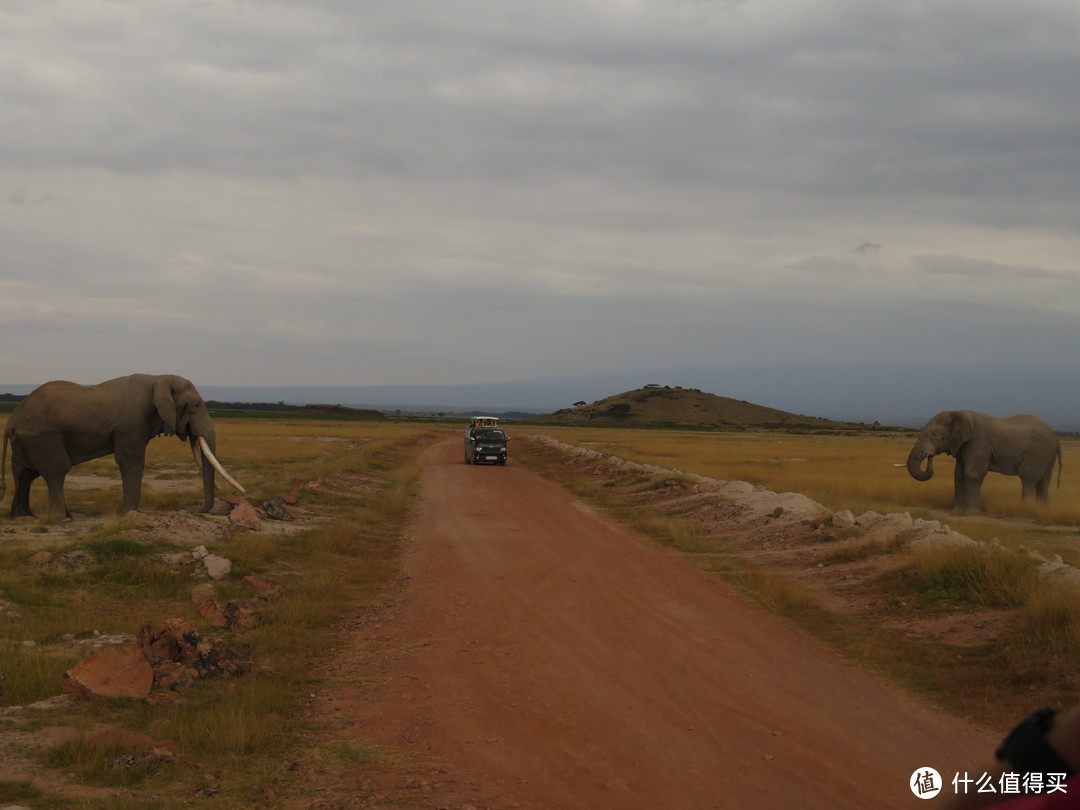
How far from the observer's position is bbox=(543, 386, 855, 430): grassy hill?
154500 mm

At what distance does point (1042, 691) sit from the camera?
295 inches

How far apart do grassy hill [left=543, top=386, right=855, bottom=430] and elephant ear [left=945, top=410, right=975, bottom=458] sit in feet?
405

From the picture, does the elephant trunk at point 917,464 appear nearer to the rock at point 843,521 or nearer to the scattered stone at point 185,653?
the rock at point 843,521

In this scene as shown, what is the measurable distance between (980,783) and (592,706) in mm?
5805

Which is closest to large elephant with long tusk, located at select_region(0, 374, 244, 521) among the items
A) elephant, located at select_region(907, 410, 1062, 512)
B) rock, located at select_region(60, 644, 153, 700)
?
rock, located at select_region(60, 644, 153, 700)

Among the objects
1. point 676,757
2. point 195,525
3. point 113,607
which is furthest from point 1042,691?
point 195,525

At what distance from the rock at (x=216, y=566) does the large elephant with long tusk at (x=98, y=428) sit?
454cm

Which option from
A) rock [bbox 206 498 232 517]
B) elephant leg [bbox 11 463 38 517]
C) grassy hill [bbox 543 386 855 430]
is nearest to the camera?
elephant leg [bbox 11 463 38 517]

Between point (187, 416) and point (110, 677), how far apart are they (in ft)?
40.0

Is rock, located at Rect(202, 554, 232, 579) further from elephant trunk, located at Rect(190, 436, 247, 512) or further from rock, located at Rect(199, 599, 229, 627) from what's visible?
elephant trunk, located at Rect(190, 436, 247, 512)

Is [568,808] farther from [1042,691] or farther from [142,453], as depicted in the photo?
[142,453]
